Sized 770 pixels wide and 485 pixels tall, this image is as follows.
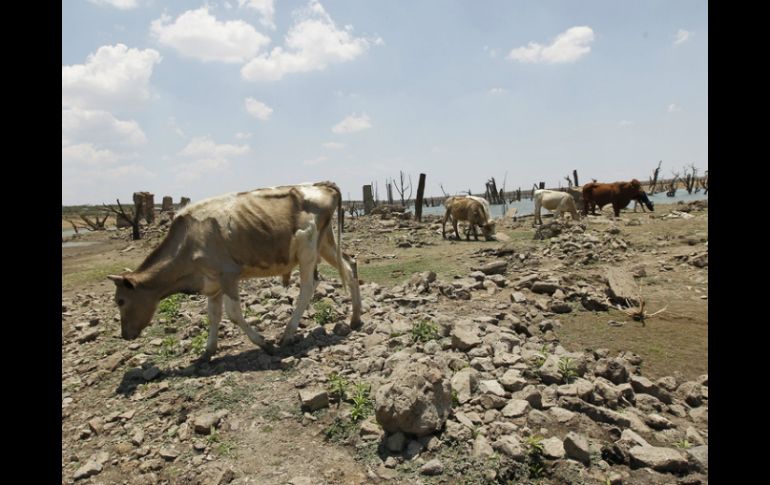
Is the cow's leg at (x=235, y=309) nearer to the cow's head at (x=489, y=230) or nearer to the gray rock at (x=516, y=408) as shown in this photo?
the gray rock at (x=516, y=408)

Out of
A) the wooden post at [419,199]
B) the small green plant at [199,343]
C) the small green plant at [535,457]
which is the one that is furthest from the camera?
the wooden post at [419,199]

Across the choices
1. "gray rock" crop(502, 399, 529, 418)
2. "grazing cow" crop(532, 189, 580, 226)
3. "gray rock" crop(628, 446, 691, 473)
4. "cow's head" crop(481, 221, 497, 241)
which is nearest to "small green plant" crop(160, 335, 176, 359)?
"gray rock" crop(502, 399, 529, 418)

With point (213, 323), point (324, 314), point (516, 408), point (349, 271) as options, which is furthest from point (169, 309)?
point (516, 408)

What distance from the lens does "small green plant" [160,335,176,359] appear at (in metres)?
6.02

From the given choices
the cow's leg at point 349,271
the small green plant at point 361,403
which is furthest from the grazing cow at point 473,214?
the small green plant at point 361,403

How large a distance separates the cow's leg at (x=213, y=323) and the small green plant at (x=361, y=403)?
2353 millimetres

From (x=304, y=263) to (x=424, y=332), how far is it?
181cm

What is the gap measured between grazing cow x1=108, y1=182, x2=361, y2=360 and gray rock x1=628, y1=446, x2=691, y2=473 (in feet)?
13.2

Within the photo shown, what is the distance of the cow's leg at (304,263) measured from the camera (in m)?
6.02

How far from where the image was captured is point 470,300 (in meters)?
7.61
